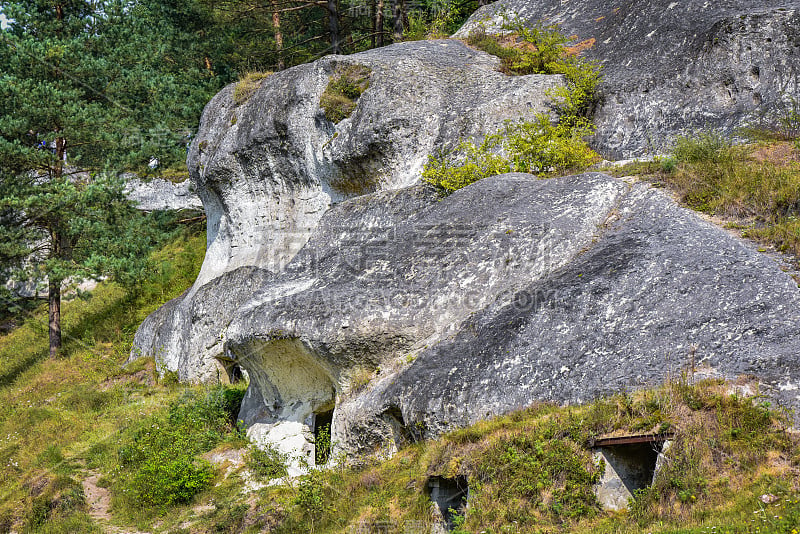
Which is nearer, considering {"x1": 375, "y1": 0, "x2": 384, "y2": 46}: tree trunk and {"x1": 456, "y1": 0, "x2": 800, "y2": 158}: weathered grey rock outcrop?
{"x1": 456, "y1": 0, "x2": 800, "y2": 158}: weathered grey rock outcrop

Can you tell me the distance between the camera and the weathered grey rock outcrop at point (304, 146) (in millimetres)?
16312

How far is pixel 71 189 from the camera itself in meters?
23.8

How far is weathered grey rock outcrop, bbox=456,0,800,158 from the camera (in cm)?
1395

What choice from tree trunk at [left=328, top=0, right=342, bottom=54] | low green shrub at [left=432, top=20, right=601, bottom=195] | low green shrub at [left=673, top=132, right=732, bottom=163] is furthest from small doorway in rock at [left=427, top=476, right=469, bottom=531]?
tree trunk at [left=328, top=0, right=342, bottom=54]

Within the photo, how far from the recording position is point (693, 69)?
14781 mm

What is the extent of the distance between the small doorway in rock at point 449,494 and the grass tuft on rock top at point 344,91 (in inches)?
430

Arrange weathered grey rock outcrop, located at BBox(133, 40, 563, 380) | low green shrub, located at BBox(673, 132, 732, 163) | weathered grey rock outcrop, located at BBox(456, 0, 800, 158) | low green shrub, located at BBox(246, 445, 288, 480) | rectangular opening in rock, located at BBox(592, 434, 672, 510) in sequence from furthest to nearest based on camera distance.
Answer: weathered grey rock outcrop, located at BBox(133, 40, 563, 380), weathered grey rock outcrop, located at BBox(456, 0, 800, 158), low green shrub, located at BBox(246, 445, 288, 480), low green shrub, located at BBox(673, 132, 732, 163), rectangular opening in rock, located at BBox(592, 434, 672, 510)

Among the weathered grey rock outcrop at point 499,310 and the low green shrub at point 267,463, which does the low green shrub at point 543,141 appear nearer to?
the weathered grey rock outcrop at point 499,310

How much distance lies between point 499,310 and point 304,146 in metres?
9.84

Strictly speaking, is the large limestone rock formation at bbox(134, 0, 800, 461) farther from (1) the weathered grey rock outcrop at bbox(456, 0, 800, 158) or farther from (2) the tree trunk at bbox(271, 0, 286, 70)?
(2) the tree trunk at bbox(271, 0, 286, 70)

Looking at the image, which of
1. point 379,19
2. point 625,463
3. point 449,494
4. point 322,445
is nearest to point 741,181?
point 625,463

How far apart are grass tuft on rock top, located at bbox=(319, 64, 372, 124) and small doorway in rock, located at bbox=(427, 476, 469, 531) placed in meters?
10.9

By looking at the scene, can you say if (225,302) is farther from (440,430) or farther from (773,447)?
(773,447)

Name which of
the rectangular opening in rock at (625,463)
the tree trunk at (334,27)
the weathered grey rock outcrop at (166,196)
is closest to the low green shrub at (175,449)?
the rectangular opening in rock at (625,463)
